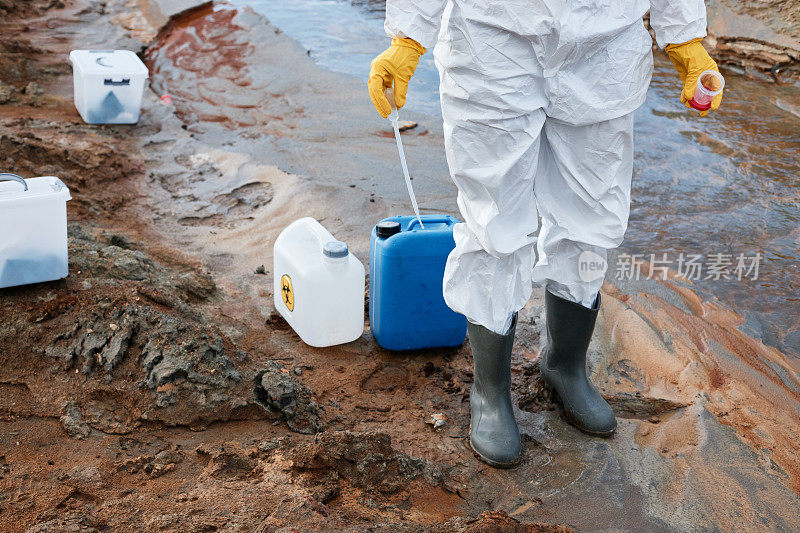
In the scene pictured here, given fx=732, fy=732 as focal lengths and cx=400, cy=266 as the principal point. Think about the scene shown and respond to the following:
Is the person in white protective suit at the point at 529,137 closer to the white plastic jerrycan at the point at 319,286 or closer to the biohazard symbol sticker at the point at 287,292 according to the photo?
the white plastic jerrycan at the point at 319,286

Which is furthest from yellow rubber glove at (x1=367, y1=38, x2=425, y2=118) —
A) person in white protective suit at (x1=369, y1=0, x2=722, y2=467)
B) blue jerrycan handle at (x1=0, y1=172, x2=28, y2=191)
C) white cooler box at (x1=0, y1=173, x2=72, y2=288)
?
blue jerrycan handle at (x1=0, y1=172, x2=28, y2=191)

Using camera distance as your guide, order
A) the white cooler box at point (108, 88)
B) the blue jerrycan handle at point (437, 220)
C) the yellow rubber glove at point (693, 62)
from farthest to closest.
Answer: the white cooler box at point (108, 88)
the blue jerrycan handle at point (437, 220)
the yellow rubber glove at point (693, 62)

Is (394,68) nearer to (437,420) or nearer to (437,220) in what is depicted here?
(437,220)

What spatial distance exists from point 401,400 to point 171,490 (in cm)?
91

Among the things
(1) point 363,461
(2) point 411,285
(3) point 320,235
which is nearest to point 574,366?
(2) point 411,285

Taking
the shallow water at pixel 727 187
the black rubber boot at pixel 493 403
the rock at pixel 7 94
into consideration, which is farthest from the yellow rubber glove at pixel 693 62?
the rock at pixel 7 94

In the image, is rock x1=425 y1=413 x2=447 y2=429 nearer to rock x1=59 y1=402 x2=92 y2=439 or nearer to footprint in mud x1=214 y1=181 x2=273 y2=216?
rock x1=59 y1=402 x2=92 y2=439

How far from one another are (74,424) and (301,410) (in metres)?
0.68

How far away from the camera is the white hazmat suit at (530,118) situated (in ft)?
6.49

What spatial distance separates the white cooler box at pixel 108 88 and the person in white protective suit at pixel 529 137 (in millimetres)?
3275

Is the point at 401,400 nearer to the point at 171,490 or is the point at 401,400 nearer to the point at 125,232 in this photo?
the point at 171,490

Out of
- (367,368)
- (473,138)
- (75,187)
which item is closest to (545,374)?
(367,368)

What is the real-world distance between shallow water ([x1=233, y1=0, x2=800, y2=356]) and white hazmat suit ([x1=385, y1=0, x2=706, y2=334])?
1.24 m

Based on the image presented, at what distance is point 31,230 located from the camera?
2.54 metres
